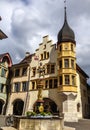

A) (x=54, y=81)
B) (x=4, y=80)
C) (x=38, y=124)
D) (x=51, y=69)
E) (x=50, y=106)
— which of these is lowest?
(x=38, y=124)

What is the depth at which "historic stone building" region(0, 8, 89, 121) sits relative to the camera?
36.3 metres

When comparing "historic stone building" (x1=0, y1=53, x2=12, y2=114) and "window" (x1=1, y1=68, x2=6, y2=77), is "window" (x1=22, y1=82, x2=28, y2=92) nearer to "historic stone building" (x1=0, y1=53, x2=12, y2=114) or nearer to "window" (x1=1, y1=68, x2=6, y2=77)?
"historic stone building" (x1=0, y1=53, x2=12, y2=114)

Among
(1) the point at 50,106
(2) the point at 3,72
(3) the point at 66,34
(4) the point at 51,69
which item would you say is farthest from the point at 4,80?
(3) the point at 66,34

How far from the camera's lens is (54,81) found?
38688 mm

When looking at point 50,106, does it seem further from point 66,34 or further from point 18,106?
point 66,34

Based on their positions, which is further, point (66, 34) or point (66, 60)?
point (66, 34)

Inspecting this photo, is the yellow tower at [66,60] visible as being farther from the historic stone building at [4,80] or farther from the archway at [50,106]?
the historic stone building at [4,80]

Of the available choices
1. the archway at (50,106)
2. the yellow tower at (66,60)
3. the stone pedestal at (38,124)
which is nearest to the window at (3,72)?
the archway at (50,106)

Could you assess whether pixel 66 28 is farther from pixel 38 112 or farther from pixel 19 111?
pixel 38 112

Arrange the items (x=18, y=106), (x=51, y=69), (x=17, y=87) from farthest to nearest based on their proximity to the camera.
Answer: (x=18, y=106) → (x=17, y=87) → (x=51, y=69)

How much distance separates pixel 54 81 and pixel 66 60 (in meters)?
4.47

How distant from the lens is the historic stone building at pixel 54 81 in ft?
119

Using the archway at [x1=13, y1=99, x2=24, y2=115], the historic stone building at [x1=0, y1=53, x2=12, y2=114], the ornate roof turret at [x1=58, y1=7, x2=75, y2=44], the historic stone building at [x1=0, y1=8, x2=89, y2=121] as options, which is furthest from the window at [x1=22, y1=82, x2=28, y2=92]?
the ornate roof turret at [x1=58, y1=7, x2=75, y2=44]

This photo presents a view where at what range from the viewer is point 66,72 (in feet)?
121
